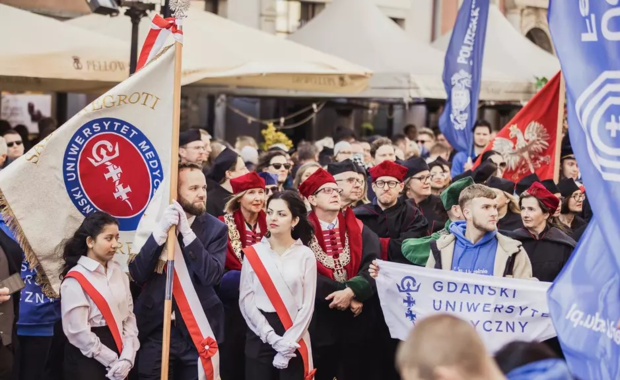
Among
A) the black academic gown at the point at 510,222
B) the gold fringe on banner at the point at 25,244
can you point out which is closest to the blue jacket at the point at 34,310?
the gold fringe on banner at the point at 25,244

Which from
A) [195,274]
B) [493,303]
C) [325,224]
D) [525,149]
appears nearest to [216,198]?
[325,224]

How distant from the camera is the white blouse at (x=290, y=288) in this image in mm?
6969

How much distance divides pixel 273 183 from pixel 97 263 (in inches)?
130

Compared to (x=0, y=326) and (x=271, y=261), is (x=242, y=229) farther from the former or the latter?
(x=0, y=326)

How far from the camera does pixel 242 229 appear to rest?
7.86 m

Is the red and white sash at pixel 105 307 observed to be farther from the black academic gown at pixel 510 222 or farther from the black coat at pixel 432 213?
the black academic gown at pixel 510 222

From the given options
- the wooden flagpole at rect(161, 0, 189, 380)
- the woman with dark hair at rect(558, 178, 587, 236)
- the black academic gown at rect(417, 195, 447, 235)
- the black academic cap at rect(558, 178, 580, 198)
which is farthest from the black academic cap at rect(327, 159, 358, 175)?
the wooden flagpole at rect(161, 0, 189, 380)

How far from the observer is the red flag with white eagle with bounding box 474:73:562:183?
1102 centimetres

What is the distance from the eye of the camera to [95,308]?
6.55 meters

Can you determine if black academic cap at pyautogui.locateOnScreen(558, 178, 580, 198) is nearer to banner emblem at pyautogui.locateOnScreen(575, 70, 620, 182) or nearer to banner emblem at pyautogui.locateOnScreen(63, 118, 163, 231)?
→ banner emblem at pyautogui.locateOnScreen(63, 118, 163, 231)

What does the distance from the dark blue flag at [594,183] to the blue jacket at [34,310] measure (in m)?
3.91

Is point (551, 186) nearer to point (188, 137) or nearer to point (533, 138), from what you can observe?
point (533, 138)

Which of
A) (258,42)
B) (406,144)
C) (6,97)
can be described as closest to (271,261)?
(258,42)

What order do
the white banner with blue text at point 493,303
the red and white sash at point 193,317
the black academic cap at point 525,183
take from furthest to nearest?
the black academic cap at point 525,183
the white banner with blue text at point 493,303
the red and white sash at point 193,317
